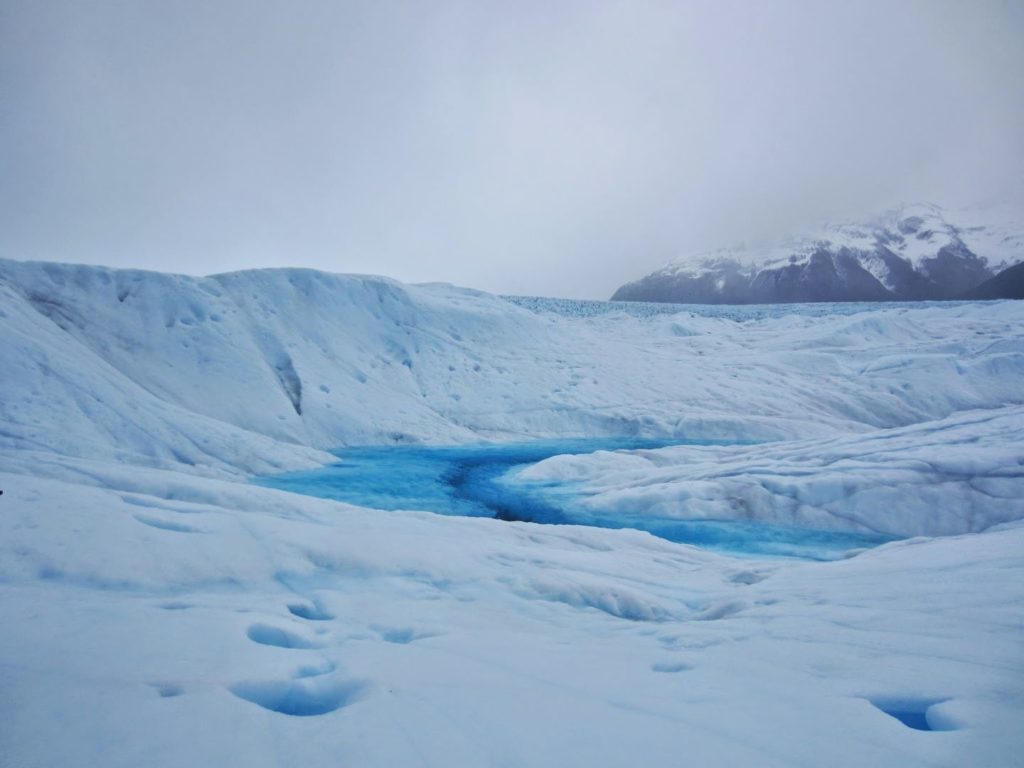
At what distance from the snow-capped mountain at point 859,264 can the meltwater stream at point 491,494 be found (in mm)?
98088

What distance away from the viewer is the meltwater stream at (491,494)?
855cm

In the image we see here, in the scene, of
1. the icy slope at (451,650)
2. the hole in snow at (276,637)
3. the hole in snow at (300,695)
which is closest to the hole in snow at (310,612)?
the icy slope at (451,650)

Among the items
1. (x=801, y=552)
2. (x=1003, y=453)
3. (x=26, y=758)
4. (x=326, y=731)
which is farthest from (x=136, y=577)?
(x=1003, y=453)

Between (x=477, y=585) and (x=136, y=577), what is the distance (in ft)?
7.49

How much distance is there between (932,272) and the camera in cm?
11644

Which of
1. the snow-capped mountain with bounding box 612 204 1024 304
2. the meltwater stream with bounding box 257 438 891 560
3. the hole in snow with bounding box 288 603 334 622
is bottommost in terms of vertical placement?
the meltwater stream with bounding box 257 438 891 560

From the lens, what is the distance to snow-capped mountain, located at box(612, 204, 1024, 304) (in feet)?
345

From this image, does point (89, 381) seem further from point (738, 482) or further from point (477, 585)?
point (738, 482)

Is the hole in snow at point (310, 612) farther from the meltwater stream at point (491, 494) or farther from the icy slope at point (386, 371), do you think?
the icy slope at point (386, 371)

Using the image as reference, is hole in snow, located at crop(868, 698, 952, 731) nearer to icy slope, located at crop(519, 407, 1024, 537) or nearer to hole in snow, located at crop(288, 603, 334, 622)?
hole in snow, located at crop(288, 603, 334, 622)

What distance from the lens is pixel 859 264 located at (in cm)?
11062

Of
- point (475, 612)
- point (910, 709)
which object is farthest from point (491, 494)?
point (910, 709)

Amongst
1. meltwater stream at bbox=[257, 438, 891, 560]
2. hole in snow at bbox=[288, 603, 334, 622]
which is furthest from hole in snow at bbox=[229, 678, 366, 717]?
meltwater stream at bbox=[257, 438, 891, 560]

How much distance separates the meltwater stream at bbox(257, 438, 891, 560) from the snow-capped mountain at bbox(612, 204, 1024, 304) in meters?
98.1
